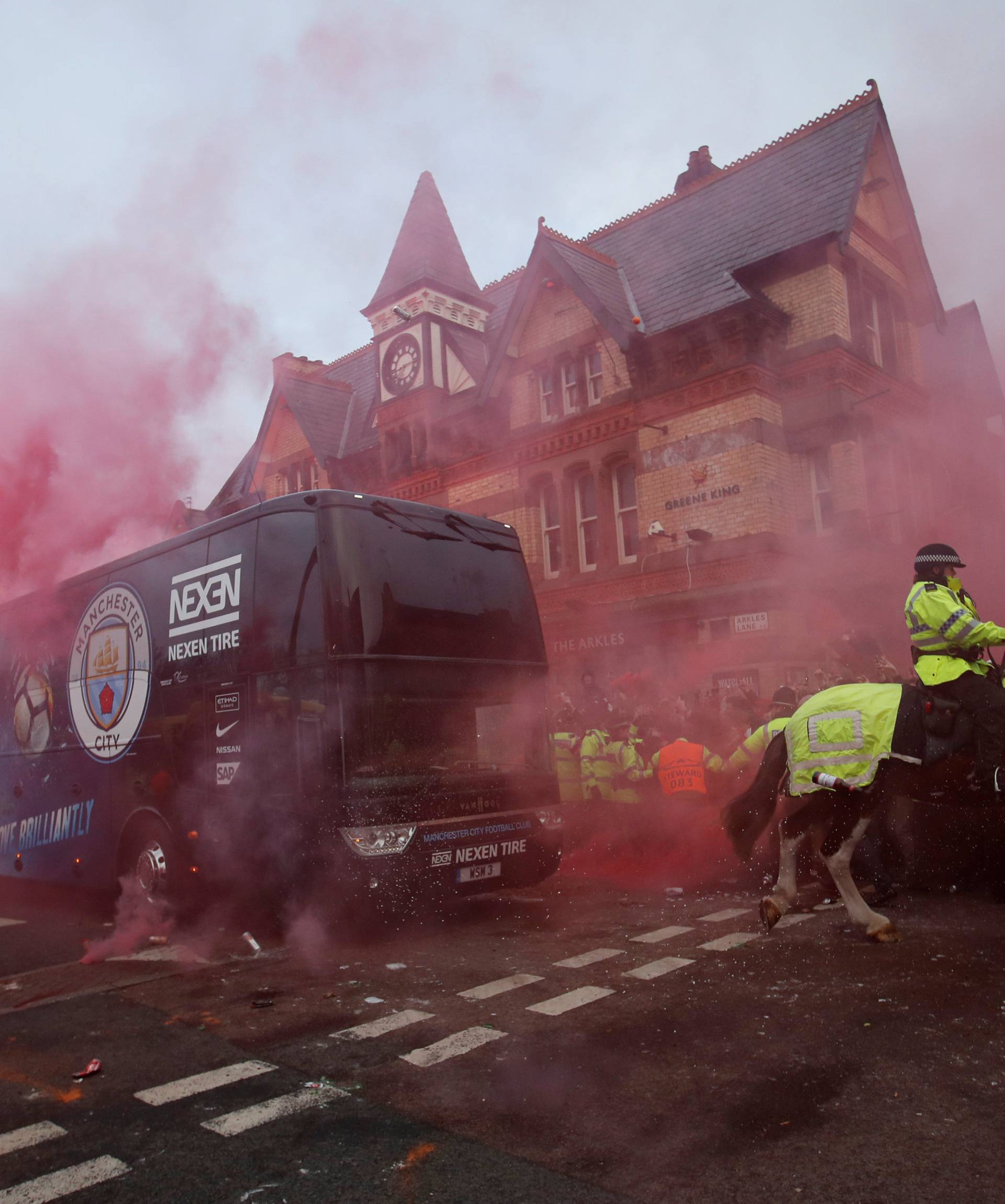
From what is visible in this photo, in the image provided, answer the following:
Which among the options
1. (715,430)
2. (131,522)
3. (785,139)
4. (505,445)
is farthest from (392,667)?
(785,139)

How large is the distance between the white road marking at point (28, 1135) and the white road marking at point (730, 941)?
3.72 m

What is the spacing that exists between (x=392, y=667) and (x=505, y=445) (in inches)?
545

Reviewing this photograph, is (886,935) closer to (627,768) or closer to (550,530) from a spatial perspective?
(627,768)

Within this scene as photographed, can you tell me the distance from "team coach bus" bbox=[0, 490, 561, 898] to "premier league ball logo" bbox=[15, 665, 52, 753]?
965mm

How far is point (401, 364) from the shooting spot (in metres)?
22.3

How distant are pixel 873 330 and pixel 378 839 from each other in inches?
613

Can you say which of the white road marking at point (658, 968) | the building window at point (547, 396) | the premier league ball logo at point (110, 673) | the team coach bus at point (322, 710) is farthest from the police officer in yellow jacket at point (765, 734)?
the building window at point (547, 396)

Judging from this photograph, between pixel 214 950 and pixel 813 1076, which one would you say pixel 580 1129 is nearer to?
pixel 813 1076

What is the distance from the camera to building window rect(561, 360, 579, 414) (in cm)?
1895

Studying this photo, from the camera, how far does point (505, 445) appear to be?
2000 centimetres

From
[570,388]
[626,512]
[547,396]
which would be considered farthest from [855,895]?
[547,396]

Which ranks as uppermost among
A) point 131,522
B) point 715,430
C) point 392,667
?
point 715,430

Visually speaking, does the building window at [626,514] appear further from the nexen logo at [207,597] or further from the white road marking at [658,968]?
the white road marking at [658,968]

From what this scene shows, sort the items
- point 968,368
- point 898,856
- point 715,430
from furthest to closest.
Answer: point 968,368 → point 715,430 → point 898,856
